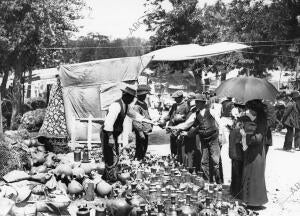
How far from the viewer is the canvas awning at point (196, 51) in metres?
11.1

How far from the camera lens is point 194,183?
5.32 m

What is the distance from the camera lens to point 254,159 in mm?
5875

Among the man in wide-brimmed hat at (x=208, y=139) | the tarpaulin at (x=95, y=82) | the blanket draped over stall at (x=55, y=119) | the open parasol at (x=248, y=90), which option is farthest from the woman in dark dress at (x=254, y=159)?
the tarpaulin at (x=95, y=82)

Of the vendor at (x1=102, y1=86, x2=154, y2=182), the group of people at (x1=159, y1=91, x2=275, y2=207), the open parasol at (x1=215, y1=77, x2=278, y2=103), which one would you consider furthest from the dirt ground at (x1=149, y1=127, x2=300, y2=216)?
the vendor at (x1=102, y1=86, x2=154, y2=182)

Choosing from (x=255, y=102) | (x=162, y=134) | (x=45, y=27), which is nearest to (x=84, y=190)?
(x=255, y=102)

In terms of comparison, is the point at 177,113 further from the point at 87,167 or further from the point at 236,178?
the point at 87,167

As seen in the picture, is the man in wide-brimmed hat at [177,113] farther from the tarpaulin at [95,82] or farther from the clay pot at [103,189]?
the tarpaulin at [95,82]

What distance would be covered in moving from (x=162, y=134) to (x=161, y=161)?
7783 mm

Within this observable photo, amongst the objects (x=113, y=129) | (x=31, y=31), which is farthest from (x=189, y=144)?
(x=31, y=31)

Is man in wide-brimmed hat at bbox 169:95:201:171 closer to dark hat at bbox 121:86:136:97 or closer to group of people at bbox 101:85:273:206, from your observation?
group of people at bbox 101:85:273:206

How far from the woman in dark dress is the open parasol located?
0.12m

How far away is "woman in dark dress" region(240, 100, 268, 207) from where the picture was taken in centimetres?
575

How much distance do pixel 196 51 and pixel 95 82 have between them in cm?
334

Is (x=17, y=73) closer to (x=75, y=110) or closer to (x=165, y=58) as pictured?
(x=75, y=110)
